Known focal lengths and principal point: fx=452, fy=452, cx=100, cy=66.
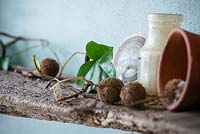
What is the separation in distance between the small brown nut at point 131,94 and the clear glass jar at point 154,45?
0.08m

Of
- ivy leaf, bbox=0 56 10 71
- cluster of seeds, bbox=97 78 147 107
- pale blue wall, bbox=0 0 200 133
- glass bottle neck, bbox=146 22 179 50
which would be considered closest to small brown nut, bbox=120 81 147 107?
cluster of seeds, bbox=97 78 147 107

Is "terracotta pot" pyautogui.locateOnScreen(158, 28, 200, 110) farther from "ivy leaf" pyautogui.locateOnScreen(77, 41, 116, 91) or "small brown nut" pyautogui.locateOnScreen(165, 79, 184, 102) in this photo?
"ivy leaf" pyautogui.locateOnScreen(77, 41, 116, 91)

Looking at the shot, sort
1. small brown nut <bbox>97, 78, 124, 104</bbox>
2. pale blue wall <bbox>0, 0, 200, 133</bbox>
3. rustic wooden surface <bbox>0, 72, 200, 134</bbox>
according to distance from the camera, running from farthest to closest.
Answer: pale blue wall <bbox>0, 0, 200, 133</bbox>
small brown nut <bbox>97, 78, 124, 104</bbox>
rustic wooden surface <bbox>0, 72, 200, 134</bbox>

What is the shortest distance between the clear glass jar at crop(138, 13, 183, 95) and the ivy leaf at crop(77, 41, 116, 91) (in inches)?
2.6

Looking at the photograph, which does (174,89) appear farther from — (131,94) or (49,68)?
(49,68)

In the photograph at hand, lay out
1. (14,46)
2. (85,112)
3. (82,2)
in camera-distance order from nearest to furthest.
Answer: (85,112)
(82,2)
(14,46)

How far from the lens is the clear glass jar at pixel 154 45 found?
2.49 feet

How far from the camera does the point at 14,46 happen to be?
1200 mm

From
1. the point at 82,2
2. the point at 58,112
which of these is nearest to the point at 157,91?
the point at 58,112

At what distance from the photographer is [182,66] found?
0.74 meters

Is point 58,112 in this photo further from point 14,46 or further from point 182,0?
point 14,46

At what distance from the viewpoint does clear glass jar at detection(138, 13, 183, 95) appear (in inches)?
29.9

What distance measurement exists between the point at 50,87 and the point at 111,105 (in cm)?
20

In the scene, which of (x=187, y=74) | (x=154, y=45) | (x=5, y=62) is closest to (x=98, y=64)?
(x=154, y=45)
